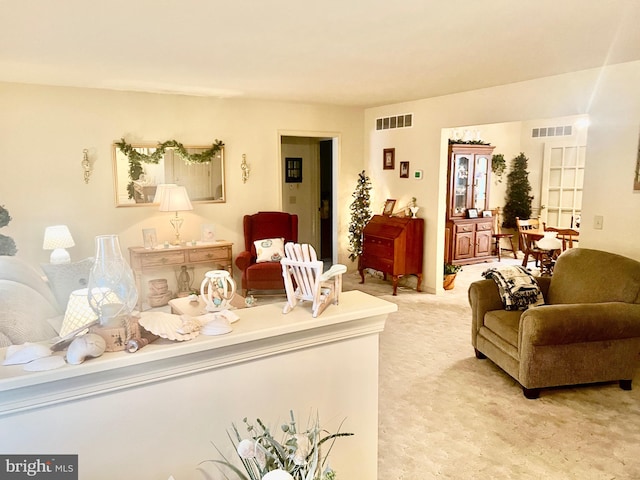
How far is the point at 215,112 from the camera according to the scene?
557cm

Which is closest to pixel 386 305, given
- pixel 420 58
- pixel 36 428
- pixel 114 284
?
pixel 114 284

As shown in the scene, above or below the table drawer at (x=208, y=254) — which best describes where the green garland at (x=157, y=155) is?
above

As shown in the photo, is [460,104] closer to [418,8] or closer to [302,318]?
[418,8]

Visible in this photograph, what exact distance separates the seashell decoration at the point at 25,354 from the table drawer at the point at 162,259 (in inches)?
158

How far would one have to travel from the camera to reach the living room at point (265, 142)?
388 cm

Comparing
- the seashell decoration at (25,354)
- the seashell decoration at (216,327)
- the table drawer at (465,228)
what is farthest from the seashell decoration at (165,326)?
the table drawer at (465,228)

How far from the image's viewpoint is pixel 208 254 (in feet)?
17.4

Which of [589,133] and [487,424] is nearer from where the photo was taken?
[487,424]

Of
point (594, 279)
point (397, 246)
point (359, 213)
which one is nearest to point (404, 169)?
point (359, 213)

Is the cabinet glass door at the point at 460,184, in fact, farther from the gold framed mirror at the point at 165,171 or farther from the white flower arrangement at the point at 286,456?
the white flower arrangement at the point at 286,456

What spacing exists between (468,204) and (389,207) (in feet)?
6.85

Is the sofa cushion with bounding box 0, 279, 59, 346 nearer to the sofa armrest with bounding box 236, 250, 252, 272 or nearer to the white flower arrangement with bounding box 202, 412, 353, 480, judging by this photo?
the white flower arrangement with bounding box 202, 412, 353, 480

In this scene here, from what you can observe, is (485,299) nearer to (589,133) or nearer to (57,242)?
(589,133)

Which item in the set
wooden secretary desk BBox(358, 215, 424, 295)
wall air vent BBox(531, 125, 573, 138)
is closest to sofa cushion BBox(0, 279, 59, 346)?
wooden secretary desk BBox(358, 215, 424, 295)
